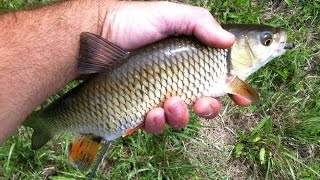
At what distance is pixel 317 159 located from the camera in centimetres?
330

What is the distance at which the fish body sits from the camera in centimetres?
215

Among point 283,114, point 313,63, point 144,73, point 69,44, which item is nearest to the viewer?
point 144,73

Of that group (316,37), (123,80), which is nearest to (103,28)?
(123,80)

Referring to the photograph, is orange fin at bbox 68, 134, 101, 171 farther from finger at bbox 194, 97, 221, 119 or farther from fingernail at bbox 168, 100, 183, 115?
finger at bbox 194, 97, 221, 119

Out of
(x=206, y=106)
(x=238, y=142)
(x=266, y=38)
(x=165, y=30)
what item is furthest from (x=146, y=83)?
(x=238, y=142)

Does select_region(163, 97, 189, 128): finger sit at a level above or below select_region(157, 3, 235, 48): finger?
below

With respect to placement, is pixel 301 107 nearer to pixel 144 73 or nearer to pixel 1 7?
pixel 144 73

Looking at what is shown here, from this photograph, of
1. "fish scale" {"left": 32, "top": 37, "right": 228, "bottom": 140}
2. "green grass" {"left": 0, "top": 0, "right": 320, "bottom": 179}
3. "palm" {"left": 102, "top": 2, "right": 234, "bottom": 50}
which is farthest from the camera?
"green grass" {"left": 0, "top": 0, "right": 320, "bottom": 179}

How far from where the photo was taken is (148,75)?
84.6 inches

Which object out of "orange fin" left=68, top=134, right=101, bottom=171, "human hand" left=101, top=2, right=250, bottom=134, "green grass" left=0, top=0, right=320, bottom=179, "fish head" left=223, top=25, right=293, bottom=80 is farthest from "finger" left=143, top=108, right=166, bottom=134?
"green grass" left=0, top=0, right=320, bottom=179

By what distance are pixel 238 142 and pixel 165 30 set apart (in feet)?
3.84

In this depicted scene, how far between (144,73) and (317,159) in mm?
1695

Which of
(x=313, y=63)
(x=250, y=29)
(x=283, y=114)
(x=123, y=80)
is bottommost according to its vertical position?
(x=283, y=114)

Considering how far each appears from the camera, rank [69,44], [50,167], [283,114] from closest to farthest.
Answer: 1. [69,44]
2. [50,167]
3. [283,114]
